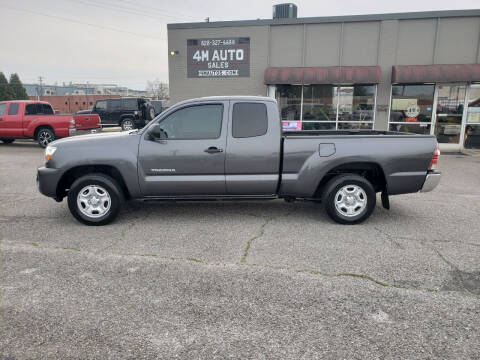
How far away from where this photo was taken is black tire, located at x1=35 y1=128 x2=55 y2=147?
14.7 meters

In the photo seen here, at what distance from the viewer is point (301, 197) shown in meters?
5.51

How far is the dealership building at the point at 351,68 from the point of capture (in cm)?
1387

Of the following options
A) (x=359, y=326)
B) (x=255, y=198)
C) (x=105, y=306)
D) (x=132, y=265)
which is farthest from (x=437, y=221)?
(x=105, y=306)

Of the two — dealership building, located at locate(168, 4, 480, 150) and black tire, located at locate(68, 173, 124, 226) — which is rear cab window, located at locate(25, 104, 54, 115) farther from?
black tire, located at locate(68, 173, 124, 226)

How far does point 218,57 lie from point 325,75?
460 cm

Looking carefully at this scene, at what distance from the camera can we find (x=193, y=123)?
5.39 m

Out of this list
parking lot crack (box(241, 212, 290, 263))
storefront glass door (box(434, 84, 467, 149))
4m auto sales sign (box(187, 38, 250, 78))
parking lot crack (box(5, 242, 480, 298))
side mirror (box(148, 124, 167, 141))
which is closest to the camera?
parking lot crack (box(5, 242, 480, 298))

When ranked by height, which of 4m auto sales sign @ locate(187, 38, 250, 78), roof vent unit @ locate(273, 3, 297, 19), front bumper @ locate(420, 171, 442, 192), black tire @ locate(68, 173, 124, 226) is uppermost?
roof vent unit @ locate(273, 3, 297, 19)

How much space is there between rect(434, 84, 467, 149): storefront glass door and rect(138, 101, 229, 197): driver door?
12.1 metres

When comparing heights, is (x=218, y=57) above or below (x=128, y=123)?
above

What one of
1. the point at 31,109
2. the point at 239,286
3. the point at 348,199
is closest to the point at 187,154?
the point at 239,286

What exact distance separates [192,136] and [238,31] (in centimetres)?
1142

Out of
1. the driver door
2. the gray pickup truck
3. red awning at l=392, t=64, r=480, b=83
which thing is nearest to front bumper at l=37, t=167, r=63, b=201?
the gray pickup truck

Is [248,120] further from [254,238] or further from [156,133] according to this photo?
[254,238]
